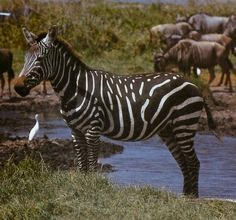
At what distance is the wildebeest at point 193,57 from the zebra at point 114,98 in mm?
14083

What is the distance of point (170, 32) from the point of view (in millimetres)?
33719

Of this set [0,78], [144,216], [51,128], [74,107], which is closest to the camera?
[144,216]

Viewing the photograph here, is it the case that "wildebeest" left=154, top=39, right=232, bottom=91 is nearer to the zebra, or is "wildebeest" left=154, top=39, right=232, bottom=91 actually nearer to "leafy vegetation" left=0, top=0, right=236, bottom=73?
"leafy vegetation" left=0, top=0, right=236, bottom=73

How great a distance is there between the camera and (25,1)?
35938 mm

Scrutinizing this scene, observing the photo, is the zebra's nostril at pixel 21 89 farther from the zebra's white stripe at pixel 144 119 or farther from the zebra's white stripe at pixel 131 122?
the zebra's white stripe at pixel 144 119

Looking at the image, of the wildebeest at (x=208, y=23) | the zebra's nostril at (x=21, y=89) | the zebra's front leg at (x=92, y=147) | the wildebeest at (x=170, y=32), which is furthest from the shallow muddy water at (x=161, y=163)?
the wildebeest at (x=208, y=23)

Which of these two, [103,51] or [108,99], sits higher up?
[108,99]

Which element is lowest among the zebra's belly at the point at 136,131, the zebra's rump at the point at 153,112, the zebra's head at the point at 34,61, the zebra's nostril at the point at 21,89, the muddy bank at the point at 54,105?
the muddy bank at the point at 54,105

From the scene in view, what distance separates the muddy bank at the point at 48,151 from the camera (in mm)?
15672

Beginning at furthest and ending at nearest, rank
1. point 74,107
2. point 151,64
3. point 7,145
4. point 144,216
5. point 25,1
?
1. point 25,1
2. point 151,64
3. point 7,145
4. point 74,107
5. point 144,216

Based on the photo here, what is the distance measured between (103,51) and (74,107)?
18.2m

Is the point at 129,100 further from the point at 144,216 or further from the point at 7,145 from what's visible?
the point at 7,145

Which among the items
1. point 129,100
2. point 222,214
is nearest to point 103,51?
point 129,100

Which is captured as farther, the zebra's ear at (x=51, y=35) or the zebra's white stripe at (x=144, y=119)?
the zebra's white stripe at (x=144, y=119)
